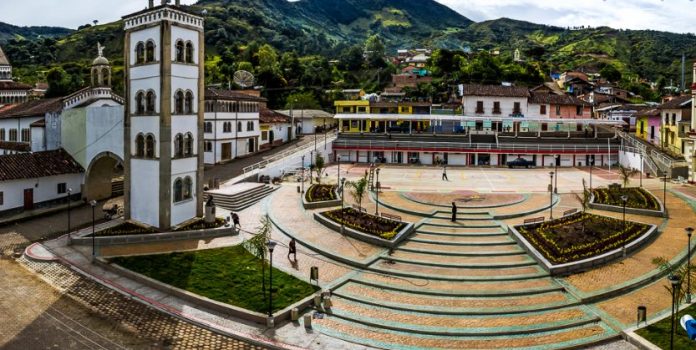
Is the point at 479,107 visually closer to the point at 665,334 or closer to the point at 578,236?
the point at 578,236

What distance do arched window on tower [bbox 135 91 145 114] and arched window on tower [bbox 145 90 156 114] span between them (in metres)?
0.41

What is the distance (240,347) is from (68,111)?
29853 millimetres

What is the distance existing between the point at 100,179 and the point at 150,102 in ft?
40.9

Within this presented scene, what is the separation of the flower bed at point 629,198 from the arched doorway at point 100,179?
34.0 meters

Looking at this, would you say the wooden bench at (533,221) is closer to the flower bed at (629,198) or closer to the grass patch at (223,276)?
the flower bed at (629,198)

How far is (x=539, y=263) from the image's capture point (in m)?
26.2

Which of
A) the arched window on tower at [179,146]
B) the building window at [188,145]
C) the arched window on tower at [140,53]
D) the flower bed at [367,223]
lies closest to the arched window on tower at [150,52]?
the arched window on tower at [140,53]

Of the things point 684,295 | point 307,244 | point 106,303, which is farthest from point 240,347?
point 684,295

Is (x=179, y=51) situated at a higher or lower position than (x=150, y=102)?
higher

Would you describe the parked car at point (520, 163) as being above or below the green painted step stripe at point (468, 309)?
above

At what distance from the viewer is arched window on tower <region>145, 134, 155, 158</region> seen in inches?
1234

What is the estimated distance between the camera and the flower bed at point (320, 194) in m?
37.2

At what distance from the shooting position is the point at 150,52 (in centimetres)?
3138

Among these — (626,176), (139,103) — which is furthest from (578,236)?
(139,103)
